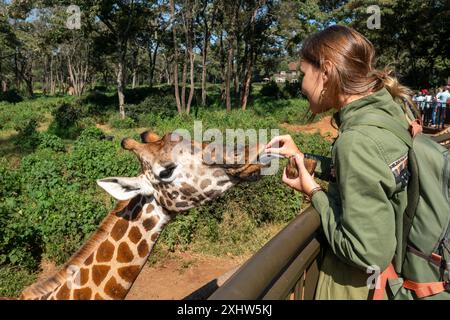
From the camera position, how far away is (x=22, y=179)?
9.60 metres

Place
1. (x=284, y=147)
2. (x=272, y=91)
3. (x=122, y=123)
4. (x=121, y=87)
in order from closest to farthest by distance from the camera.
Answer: (x=284, y=147)
(x=122, y=123)
(x=121, y=87)
(x=272, y=91)

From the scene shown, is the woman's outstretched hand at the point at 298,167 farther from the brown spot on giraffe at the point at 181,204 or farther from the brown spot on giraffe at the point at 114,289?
the brown spot on giraffe at the point at 114,289

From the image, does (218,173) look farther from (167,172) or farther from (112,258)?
(112,258)

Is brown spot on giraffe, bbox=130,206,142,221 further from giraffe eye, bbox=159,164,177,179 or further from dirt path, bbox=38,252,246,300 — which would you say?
dirt path, bbox=38,252,246,300

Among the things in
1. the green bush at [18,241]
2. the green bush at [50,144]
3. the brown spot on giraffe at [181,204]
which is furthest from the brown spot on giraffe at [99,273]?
the green bush at [50,144]

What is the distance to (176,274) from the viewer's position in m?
6.00

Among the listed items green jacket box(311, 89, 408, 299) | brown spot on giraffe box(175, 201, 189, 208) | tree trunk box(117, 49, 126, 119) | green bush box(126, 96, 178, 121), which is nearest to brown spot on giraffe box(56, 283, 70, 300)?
brown spot on giraffe box(175, 201, 189, 208)

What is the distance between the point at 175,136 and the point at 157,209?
20.2 inches

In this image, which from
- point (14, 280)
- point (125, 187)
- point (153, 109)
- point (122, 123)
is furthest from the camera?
point (153, 109)

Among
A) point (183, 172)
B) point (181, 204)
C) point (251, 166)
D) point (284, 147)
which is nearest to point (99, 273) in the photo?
point (181, 204)

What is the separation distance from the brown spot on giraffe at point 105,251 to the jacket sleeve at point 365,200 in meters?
1.71

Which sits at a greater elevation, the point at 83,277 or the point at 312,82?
the point at 312,82

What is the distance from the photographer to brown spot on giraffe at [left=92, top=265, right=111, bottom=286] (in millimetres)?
2578

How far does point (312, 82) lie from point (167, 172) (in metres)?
1.35
